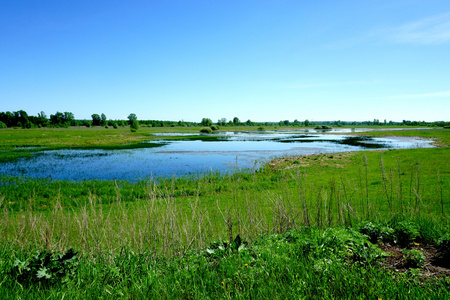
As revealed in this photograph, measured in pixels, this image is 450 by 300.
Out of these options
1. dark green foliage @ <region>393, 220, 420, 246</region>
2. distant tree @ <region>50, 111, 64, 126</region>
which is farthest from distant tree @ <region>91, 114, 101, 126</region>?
dark green foliage @ <region>393, 220, 420, 246</region>

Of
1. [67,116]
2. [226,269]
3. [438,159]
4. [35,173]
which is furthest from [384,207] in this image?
[67,116]

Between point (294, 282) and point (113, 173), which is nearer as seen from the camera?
point (294, 282)

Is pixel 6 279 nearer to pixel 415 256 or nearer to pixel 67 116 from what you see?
pixel 415 256

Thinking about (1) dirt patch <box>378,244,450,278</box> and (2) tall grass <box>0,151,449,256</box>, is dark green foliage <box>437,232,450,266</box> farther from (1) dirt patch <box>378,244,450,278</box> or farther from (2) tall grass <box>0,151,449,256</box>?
(2) tall grass <box>0,151,449,256</box>

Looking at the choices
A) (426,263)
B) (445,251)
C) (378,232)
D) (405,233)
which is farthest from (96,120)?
(445,251)

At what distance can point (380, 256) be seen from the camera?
14.3 feet

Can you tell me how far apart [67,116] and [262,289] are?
209350 millimetres

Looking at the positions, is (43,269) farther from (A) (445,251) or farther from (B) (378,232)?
(A) (445,251)

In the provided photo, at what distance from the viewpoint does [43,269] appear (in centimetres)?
408

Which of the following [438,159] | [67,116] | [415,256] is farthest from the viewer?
[67,116]

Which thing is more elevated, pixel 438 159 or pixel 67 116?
pixel 67 116

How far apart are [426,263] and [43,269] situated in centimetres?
652

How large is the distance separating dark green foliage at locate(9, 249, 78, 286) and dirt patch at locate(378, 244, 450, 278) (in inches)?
215

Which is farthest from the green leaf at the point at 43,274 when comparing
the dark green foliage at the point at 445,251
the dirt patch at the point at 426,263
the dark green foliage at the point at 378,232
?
the dark green foliage at the point at 445,251
